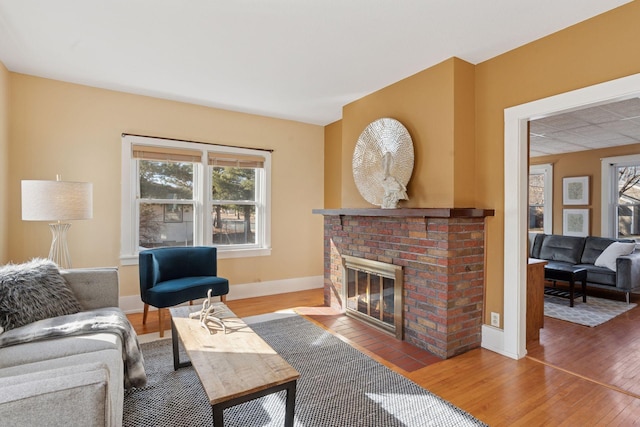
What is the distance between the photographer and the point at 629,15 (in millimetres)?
2100

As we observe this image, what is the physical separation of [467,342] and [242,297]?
9.26ft

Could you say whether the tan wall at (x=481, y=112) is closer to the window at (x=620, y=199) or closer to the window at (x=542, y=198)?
the window at (x=620, y=199)

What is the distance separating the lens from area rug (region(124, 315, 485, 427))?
1.89 metres

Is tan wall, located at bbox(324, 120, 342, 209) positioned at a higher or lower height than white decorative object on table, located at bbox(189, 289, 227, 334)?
higher

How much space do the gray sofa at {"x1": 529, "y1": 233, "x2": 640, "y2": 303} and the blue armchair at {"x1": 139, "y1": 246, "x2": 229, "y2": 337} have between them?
4.45 m

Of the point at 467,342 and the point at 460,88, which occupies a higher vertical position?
the point at 460,88

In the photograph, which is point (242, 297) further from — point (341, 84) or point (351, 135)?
point (341, 84)

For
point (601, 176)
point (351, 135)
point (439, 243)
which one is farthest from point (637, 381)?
point (601, 176)

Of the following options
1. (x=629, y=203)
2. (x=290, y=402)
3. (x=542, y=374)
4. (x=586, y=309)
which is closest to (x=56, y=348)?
(x=290, y=402)

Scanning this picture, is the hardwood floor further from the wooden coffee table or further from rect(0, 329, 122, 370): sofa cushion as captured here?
rect(0, 329, 122, 370): sofa cushion

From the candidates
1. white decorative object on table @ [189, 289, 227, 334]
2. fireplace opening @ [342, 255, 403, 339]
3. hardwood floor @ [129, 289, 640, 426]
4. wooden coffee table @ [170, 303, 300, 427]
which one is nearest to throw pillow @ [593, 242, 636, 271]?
hardwood floor @ [129, 289, 640, 426]

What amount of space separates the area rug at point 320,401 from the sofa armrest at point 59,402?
3.56 feet

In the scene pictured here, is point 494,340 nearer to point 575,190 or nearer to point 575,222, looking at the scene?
point 575,222

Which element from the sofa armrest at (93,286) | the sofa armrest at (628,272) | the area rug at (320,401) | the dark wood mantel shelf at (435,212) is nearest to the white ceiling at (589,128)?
the sofa armrest at (628,272)
